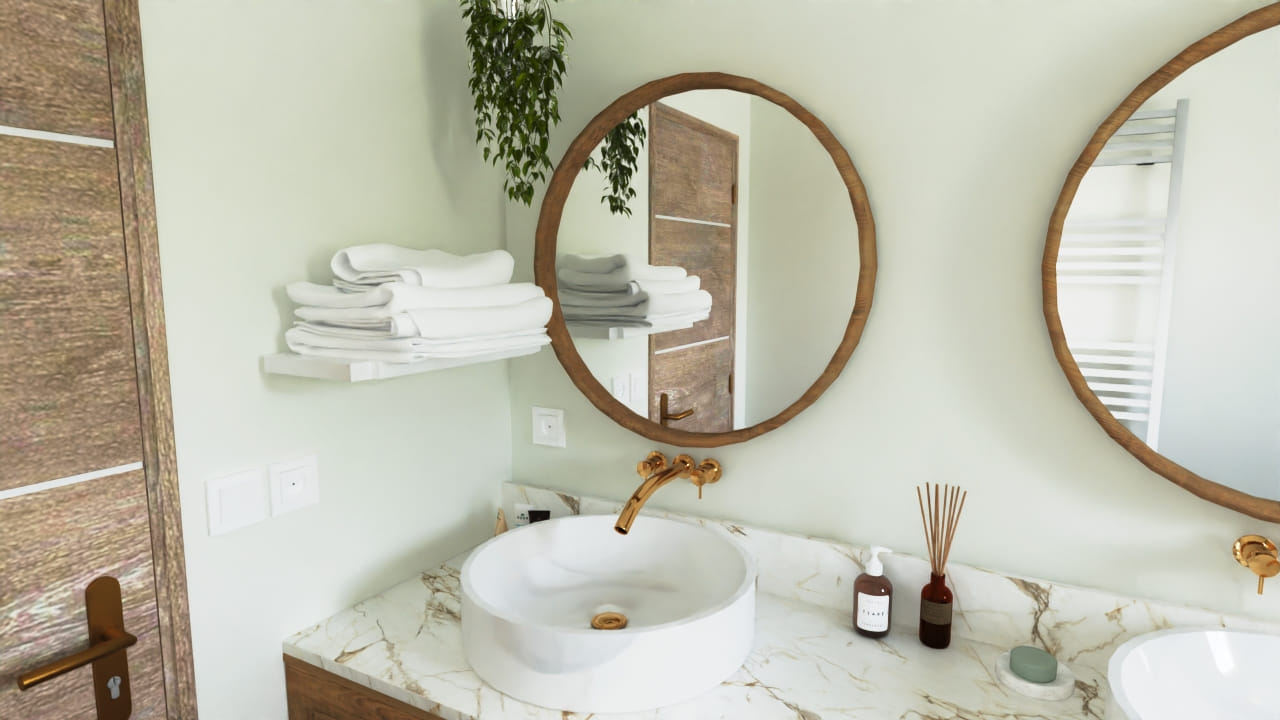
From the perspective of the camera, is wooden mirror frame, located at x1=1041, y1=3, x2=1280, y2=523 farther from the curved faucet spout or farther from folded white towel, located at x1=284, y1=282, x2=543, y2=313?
folded white towel, located at x1=284, y1=282, x2=543, y2=313

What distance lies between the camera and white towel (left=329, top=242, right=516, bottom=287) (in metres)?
1.22

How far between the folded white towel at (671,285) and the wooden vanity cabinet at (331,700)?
0.83m

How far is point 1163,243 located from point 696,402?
0.80m

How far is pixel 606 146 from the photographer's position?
157cm

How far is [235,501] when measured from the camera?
1.22m

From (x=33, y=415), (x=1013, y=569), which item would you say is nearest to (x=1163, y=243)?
(x=1013, y=569)

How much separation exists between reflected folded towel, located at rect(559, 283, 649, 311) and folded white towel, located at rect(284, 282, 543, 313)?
26 centimetres

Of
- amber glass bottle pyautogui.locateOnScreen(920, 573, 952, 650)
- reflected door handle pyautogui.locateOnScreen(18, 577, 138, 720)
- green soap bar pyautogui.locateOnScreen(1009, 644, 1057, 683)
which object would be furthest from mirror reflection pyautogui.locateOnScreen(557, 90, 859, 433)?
reflected door handle pyautogui.locateOnScreen(18, 577, 138, 720)

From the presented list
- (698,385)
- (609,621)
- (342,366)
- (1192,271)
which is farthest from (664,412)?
(1192,271)

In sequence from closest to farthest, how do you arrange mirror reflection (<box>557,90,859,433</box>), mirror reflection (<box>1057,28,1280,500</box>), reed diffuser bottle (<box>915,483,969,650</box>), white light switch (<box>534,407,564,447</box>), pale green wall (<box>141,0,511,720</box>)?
mirror reflection (<box>1057,28,1280,500</box>) → pale green wall (<box>141,0,511,720</box>) → reed diffuser bottle (<box>915,483,969,650</box>) → mirror reflection (<box>557,90,859,433</box>) → white light switch (<box>534,407,564,447</box>)

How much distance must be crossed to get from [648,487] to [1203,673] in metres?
0.86

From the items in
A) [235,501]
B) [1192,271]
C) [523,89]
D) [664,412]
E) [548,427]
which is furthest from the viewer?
[548,427]

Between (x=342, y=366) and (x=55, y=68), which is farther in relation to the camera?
(x=342, y=366)

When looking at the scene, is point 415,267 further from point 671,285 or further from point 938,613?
point 938,613
